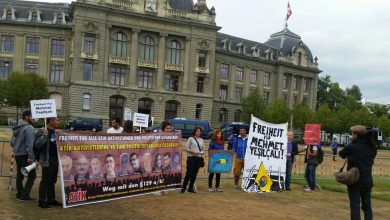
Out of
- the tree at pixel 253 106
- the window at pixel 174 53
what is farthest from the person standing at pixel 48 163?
the tree at pixel 253 106

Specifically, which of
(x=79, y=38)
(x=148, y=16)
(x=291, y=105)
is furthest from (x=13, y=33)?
(x=291, y=105)

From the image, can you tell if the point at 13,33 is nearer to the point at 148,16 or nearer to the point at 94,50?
the point at 94,50

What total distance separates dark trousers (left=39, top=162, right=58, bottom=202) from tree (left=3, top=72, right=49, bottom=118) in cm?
5250

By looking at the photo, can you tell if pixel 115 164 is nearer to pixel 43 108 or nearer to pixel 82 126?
pixel 43 108

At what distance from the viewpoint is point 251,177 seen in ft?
51.2

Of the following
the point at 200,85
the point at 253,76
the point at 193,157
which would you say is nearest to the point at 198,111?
the point at 200,85

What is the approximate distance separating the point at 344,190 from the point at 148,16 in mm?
53413

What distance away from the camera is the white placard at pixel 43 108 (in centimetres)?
1089

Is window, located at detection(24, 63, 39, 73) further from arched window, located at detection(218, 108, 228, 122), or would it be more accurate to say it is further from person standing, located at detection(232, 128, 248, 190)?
person standing, located at detection(232, 128, 248, 190)

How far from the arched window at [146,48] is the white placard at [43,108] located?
5813 centimetres

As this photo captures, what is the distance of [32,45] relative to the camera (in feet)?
229

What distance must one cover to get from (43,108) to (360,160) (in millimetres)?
6947

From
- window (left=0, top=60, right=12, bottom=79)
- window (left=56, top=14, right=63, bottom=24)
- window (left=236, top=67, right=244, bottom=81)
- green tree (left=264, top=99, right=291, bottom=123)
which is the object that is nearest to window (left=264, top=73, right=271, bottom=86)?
window (left=236, top=67, right=244, bottom=81)

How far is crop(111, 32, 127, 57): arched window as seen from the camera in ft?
218
